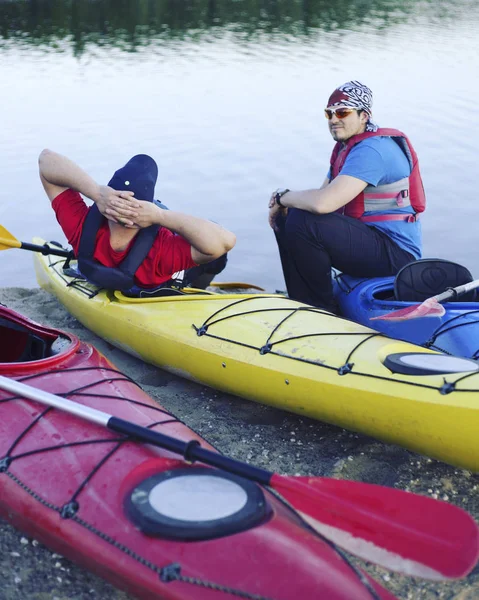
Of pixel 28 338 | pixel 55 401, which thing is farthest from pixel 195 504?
pixel 28 338

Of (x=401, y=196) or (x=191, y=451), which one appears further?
(x=401, y=196)

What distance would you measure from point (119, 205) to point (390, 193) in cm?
161

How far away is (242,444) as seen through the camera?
3465mm

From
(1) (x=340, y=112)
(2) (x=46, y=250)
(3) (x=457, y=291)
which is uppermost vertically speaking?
(1) (x=340, y=112)

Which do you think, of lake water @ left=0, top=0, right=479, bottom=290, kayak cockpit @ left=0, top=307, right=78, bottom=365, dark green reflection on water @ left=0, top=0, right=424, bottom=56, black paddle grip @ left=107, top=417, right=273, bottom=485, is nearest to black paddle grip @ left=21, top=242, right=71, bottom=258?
kayak cockpit @ left=0, top=307, right=78, bottom=365

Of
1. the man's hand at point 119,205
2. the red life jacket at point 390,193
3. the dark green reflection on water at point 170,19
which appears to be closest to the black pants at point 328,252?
the red life jacket at point 390,193

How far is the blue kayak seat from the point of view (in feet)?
13.4

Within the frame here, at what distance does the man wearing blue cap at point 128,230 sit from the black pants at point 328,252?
20.4 inches

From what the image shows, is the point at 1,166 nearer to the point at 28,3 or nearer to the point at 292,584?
the point at 292,584

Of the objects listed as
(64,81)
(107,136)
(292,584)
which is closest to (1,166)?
(107,136)

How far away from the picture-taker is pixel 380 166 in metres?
4.27

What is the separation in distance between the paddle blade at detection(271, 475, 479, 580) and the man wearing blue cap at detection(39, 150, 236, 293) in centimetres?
184

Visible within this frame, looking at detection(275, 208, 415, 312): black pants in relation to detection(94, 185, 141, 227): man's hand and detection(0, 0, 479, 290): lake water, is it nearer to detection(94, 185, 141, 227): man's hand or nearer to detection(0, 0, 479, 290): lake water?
detection(94, 185, 141, 227): man's hand

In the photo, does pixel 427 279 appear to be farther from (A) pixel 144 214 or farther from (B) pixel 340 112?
(A) pixel 144 214
